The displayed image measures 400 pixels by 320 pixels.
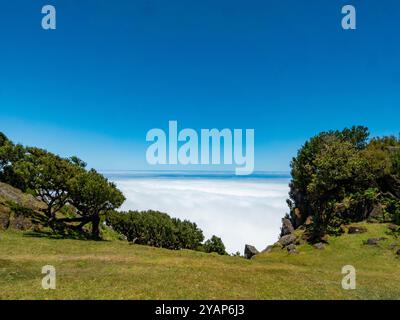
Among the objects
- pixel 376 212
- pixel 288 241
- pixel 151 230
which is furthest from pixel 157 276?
pixel 151 230

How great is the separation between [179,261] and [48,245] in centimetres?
1888

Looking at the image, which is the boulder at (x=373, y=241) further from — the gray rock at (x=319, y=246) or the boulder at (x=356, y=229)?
the gray rock at (x=319, y=246)

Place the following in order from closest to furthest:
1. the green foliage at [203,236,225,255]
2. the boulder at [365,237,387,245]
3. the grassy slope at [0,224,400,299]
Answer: the grassy slope at [0,224,400,299] < the boulder at [365,237,387,245] < the green foliage at [203,236,225,255]

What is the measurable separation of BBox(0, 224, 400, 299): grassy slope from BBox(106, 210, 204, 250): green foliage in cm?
3119

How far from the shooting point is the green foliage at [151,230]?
78562mm

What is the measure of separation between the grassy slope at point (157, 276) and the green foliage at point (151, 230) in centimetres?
3119

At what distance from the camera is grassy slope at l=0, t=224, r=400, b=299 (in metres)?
22.7

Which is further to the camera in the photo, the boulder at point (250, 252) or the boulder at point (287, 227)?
the boulder at point (287, 227)

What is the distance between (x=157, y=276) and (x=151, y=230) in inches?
2095

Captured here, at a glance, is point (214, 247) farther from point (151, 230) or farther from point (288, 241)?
point (288, 241)

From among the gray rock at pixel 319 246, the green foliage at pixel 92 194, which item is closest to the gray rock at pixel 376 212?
the gray rock at pixel 319 246

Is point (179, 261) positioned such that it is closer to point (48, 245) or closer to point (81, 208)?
point (48, 245)

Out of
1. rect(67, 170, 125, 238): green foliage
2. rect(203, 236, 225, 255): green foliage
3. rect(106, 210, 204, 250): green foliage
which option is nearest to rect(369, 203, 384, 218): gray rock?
rect(203, 236, 225, 255): green foliage

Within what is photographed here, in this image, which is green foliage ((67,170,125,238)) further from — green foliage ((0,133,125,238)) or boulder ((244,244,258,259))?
boulder ((244,244,258,259))
